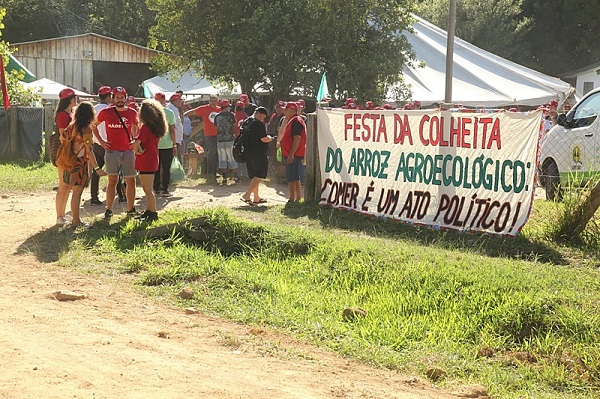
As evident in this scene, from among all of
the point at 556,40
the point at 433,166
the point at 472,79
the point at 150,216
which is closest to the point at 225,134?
the point at 150,216

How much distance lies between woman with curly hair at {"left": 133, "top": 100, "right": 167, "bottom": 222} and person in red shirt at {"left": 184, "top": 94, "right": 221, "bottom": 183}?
519 centimetres

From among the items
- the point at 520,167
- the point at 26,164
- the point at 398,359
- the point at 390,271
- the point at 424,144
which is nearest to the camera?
the point at 398,359

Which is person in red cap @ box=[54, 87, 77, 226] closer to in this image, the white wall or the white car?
the white car

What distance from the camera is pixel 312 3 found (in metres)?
19.0

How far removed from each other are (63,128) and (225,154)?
5395 millimetres

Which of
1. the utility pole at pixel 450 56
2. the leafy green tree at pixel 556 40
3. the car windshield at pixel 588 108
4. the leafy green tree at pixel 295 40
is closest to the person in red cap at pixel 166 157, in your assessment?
the utility pole at pixel 450 56

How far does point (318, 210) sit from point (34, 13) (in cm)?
3566

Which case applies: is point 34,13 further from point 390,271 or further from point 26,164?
point 390,271

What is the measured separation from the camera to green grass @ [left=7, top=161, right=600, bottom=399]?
5906mm

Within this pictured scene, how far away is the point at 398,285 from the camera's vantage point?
7637mm

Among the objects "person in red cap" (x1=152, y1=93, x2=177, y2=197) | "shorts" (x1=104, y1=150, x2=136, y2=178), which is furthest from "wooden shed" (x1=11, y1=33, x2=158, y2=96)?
"shorts" (x1=104, y1=150, x2=136, y2=178)

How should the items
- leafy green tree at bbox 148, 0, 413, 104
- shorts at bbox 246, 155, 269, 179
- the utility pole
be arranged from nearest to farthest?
the utility pole, shorts at bbox 246, 155, 269, 179, leafy green tree at bbox 148, 0, 413, 104

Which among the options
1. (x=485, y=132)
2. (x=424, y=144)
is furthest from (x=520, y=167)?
(x=424, y=144)

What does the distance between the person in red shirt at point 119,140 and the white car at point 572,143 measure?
5.87 metres
